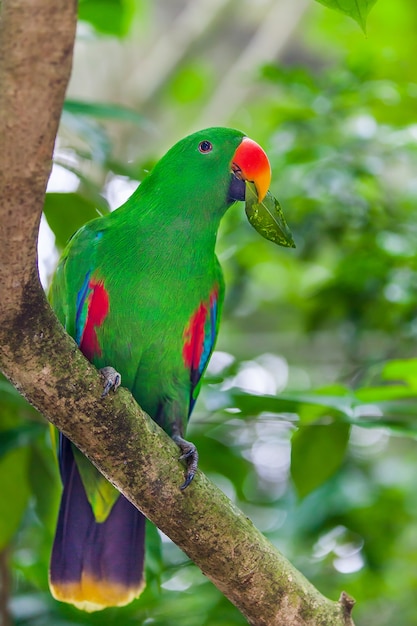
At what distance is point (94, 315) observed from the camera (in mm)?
1964

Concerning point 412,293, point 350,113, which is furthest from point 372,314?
point 350,113

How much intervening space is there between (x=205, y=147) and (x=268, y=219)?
35cm

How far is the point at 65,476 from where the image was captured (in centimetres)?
209

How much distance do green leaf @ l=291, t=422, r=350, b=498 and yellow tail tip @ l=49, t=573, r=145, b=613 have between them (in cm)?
53

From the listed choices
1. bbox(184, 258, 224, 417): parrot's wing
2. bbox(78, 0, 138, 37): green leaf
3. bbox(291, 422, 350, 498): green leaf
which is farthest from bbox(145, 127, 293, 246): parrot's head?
bbox(78, 0, 138, 37): green leaf

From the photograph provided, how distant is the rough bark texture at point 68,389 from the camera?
39.3 inches

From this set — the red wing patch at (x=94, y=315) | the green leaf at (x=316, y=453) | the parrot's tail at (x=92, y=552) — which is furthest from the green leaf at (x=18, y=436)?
the green leaf at (x=316, y=453)

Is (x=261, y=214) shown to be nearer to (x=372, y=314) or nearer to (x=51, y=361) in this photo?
(x=51, y=361)

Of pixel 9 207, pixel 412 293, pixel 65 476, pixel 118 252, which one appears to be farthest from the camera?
pixel 412 293

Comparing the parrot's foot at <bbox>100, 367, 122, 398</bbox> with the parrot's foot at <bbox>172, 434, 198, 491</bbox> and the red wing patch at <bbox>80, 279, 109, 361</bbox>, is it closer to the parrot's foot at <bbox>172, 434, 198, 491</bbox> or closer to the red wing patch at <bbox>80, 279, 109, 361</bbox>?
the parrot's foot at <bbox>172, 434, 198, 491</bbox>

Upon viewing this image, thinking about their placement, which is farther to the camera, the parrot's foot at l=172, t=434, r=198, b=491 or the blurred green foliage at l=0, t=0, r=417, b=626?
the blurred green foliage at l=0, t=0, r=417, b=626

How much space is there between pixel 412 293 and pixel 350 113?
763 mm

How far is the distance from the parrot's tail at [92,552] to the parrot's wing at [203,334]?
38 centimetres

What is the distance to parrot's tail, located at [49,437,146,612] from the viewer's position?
206cm
